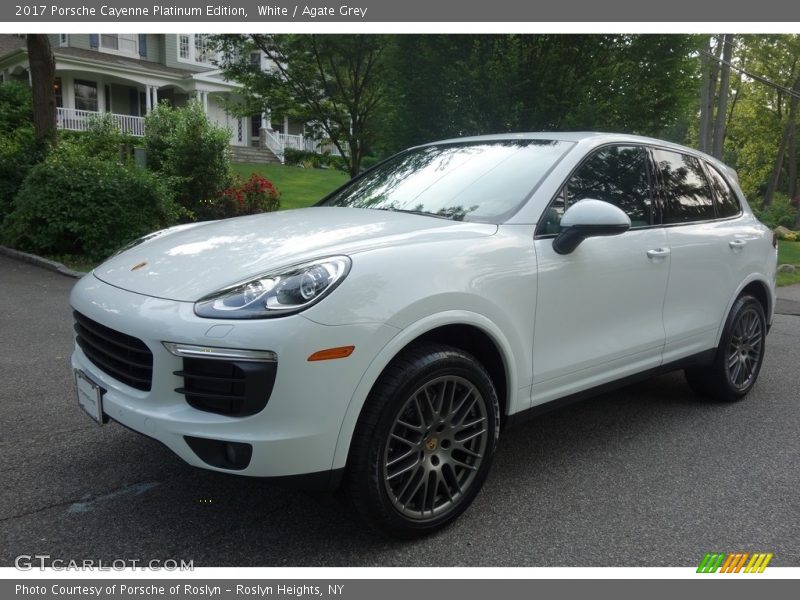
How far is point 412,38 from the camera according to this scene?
1037 cm

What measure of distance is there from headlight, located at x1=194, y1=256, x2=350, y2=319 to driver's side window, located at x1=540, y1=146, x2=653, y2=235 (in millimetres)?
1230

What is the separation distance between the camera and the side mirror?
3165 mm

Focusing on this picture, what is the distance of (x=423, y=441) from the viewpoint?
284 centimetres

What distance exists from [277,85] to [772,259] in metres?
9.49

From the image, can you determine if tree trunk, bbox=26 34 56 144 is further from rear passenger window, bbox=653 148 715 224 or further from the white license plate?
rear passenger window, bbox=653 148 715 224

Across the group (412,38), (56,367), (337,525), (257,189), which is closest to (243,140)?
(257,189)

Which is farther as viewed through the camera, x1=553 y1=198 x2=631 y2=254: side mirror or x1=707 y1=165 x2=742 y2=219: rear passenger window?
x1=707 y1=165 x2=742 y2=219: rear passenger window

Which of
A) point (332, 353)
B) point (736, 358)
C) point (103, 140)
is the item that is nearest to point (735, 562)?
point (332, 353)

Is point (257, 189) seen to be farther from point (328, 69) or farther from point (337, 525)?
point (337, 525)

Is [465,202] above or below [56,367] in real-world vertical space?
above

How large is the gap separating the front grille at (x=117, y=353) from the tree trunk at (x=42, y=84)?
10347mm

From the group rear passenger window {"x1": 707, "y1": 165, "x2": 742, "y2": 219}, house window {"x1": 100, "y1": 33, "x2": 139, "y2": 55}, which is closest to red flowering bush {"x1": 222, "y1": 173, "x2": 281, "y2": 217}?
rear passenger window {"x1": 707, "y1": 165, "x2": 742, "y2": 219}

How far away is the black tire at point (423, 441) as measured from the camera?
104 inches

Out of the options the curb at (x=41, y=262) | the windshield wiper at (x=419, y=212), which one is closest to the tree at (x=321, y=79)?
the curb at (x=41, y=262)
